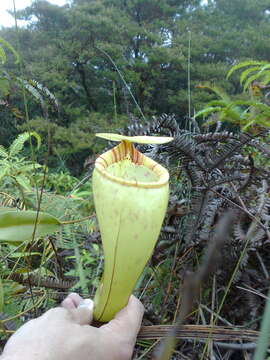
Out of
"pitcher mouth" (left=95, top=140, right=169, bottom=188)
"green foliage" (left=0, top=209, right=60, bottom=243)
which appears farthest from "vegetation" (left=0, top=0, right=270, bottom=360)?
"pitcher mouth" (left=95, top=140, right=169, bottom=188)

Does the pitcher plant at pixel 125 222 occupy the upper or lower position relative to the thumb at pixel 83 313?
upper

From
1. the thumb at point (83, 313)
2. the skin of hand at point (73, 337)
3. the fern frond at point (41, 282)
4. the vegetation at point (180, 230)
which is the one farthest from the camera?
the fern frond at point (41, 282)

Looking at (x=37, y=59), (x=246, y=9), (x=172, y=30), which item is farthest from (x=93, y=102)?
(x=246, y=9)

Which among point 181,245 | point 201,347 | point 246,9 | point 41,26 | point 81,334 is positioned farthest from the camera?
point 246,9

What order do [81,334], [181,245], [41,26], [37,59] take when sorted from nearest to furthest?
[81,334], [181,245], [37,59], [41,26]

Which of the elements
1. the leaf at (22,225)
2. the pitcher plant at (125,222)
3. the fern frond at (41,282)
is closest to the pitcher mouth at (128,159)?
the pitcher plant at (125,222)

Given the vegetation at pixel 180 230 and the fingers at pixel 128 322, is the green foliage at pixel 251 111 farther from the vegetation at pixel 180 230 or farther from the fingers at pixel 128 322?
the fingers at pixel 128 322

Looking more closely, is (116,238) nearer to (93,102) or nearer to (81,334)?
(81,334)
